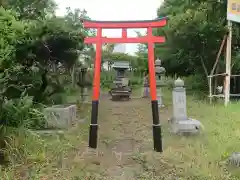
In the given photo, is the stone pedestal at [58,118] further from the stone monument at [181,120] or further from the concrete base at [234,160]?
the concrete base at [234,160]

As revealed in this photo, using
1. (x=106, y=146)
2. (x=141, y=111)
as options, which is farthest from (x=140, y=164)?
(x=141, y=111)

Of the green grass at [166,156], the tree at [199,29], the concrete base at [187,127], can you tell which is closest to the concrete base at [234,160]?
the green grass at [166,156]

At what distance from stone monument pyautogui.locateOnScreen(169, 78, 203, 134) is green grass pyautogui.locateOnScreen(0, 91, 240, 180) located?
195 millimetres

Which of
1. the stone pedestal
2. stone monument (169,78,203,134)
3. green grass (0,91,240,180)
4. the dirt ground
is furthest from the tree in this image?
the stone pedestal

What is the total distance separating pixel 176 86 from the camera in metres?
7.34

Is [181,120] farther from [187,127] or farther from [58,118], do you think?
[58,118]

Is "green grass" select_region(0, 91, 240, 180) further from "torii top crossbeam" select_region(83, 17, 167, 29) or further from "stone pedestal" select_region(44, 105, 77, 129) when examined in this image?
"torii top crossbeam" select_region(83, 17, 167, 29)

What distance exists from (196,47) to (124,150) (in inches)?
324

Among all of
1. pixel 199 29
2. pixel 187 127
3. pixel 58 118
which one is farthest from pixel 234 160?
pixel 199 29

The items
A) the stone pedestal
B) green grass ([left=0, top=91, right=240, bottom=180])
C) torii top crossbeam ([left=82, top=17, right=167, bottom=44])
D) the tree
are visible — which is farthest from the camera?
the tree

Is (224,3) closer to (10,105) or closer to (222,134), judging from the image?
(222,134)

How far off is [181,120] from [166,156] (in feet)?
6.24

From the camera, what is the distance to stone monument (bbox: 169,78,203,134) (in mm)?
6625

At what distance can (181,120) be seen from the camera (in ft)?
22.8
